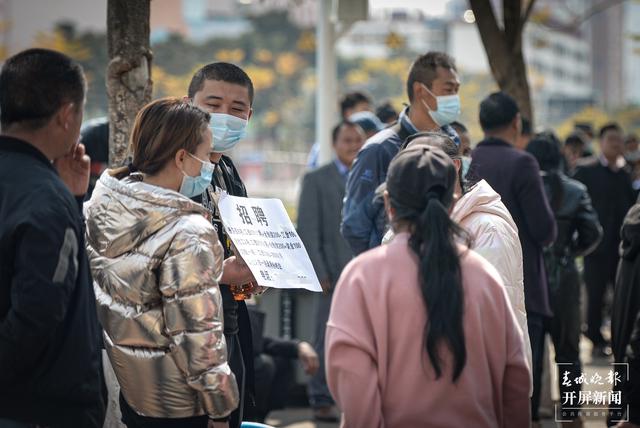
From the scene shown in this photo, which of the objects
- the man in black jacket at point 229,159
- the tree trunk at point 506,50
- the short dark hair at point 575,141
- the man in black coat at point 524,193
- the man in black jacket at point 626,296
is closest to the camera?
the man in black jacket at point 229,159

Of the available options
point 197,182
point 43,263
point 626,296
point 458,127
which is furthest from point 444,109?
point 43,263

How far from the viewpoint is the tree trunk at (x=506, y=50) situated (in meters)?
9.70

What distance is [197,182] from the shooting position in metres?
4.00

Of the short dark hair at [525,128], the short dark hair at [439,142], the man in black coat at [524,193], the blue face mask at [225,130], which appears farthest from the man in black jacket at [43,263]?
the short dark hair at [525,128]

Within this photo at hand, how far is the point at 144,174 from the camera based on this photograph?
3.90 meters

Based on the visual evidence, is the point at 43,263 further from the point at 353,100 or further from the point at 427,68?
the point at 353,100

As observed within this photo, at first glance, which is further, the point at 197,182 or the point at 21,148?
the point at 197,182

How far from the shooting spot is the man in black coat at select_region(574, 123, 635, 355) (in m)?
11.5

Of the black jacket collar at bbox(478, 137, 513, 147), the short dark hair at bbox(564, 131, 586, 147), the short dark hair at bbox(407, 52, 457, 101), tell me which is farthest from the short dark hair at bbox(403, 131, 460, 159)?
the short dark hair at bbox(564, 131, 586, 147)

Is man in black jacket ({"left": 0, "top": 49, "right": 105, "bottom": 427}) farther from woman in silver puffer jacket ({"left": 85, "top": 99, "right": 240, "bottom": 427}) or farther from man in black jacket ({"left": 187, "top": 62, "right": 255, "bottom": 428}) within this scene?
man in black jacket ({"left": 187, "top": 62, "right": 255, "bottom": 428})

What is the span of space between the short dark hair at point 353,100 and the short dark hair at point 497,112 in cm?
354

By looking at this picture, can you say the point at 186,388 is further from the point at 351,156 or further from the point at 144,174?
the point at 351,156

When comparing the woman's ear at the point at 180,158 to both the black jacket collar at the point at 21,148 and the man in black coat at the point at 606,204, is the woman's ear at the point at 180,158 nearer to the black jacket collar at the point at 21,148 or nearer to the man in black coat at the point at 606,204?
the black jacket collar at the point at 21,148

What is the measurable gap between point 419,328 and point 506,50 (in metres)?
6.83
